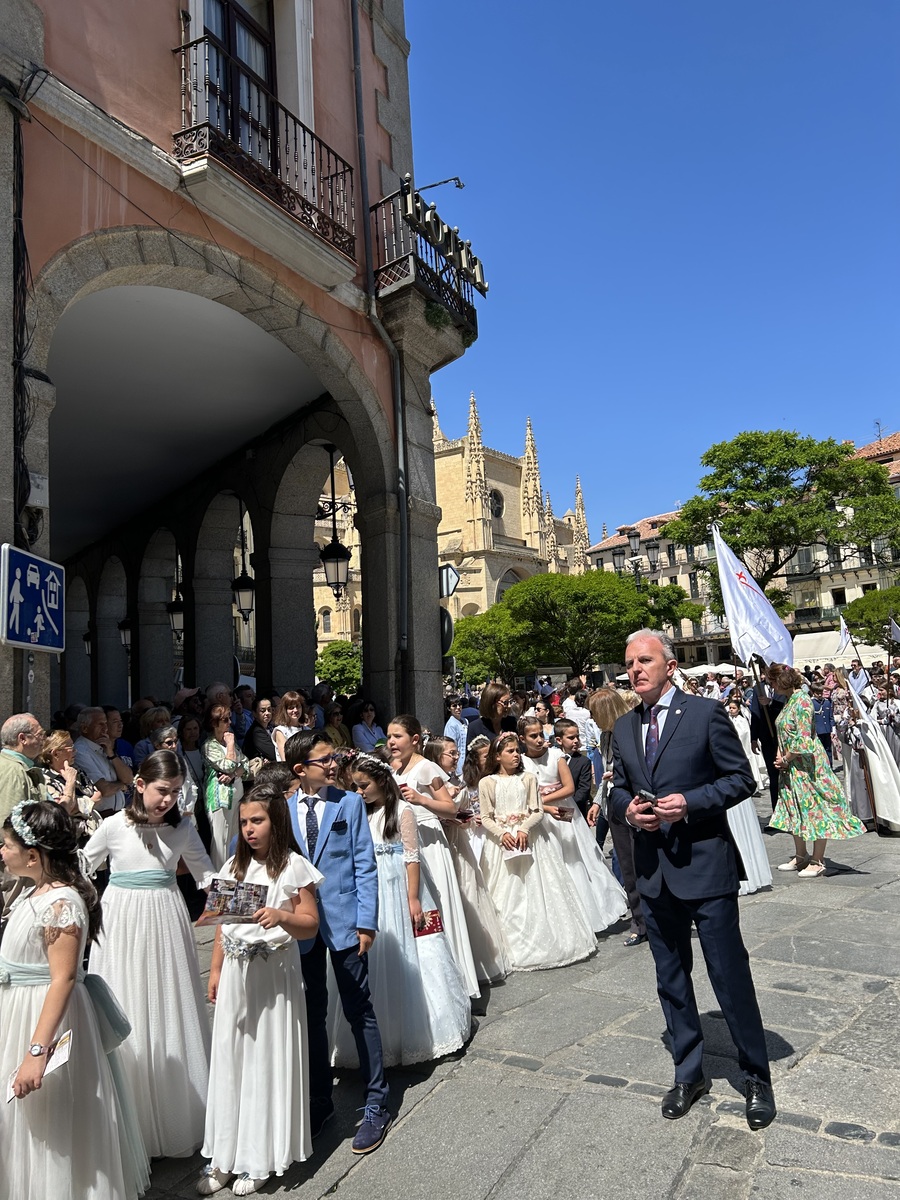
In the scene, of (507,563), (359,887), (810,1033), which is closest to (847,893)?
(810,1033)

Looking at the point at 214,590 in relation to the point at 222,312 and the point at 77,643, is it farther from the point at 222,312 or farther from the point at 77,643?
the point at 77,643

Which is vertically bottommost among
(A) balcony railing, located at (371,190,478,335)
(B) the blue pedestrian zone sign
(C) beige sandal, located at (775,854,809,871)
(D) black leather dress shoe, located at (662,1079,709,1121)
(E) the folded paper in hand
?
(C) beige sandal, located at (775,854,809,871)

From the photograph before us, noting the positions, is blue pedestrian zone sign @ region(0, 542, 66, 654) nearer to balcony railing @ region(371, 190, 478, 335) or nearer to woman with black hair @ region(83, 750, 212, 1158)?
woman with black hair @ region(83, 750, 212, 1158)

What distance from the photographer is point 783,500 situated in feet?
127

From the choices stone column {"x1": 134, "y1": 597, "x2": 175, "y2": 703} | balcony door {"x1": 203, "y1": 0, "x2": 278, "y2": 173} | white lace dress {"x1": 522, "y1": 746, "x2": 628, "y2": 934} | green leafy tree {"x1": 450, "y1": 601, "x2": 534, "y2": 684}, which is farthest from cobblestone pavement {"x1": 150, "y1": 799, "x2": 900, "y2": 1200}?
green leafy tree {"x1": 450, "y1": 601, "x2": 534, "y2": 684}

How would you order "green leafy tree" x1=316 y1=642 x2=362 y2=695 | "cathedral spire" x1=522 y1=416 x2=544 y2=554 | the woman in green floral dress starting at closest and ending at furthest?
the woman in green floral dress → "green leafy tree" x1=316 y1=642 x2=362 y2=695 → "cathedral spire" x1=522 y1=416 x2=544 y2=554

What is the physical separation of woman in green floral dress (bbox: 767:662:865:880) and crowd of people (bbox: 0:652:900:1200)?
222 cm

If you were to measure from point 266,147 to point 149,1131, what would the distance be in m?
8.52

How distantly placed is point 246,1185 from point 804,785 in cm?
582

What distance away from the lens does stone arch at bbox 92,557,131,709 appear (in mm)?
16062

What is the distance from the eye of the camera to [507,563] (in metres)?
83.2

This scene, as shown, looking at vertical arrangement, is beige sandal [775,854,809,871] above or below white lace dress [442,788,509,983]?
below

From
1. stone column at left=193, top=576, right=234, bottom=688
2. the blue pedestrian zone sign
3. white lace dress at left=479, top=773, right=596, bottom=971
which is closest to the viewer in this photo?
the blue pedestrian zone sign

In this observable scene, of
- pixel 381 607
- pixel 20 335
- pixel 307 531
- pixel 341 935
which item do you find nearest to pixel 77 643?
pixel 307 531
